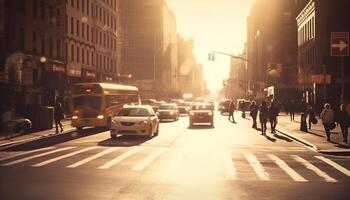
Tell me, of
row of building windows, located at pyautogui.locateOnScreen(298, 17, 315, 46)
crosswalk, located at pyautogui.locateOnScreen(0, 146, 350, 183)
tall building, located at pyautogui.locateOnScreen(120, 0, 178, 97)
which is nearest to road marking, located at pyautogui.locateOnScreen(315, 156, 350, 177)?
crosswalk, located at pyautogui.locateOnScreen(0, 146, 350, 183)

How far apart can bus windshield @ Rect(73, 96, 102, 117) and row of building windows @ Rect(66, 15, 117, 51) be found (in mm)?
25757

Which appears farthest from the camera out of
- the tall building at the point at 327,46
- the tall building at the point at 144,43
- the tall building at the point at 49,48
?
the tall building at the point at 144,43

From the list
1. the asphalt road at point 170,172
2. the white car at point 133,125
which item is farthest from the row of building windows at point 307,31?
the asphalt road at point 170,172

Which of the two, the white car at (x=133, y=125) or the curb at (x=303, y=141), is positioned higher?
the white car at (x=133, y=125)

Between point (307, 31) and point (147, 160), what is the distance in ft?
161

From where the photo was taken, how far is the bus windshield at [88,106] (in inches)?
1166

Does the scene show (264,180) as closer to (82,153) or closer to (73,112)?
(82,153)

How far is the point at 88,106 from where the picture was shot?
2964cm

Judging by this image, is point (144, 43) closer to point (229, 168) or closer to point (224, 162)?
point (224, 162)

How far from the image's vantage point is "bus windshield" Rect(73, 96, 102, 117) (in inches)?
1166

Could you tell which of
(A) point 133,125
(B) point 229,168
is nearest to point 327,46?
(A) point 133,125

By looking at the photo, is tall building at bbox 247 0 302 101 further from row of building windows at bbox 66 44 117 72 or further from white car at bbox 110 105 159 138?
white car at bbox 110 105 159 138

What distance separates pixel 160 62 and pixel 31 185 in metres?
133

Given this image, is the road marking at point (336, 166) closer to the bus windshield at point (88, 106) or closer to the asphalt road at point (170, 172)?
the asphalt road at point (170, 172)
